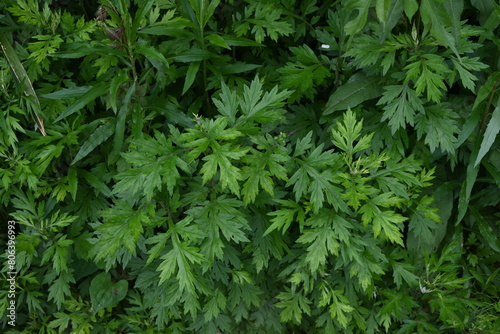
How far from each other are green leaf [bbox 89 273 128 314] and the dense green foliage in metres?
0.01

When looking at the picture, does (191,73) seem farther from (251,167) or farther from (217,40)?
(251,167)

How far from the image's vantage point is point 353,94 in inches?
88.6

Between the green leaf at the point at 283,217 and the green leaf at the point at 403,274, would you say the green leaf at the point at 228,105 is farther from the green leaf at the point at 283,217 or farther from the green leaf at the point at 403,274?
the green leaf at the point at 403,274

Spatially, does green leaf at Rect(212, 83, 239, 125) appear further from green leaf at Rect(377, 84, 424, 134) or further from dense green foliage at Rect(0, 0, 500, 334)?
green leaf at Rect(377, 84, 424, 134)

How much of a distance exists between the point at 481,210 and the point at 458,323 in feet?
2.35

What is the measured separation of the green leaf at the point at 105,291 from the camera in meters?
2.45

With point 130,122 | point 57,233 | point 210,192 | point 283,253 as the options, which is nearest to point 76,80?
point 130,122

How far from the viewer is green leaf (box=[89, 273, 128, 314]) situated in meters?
2.45

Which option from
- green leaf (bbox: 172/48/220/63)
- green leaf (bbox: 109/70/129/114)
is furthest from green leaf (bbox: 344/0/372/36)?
green leaf (bbox: 109/70/129/114)

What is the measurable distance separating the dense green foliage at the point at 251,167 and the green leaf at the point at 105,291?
1 cm

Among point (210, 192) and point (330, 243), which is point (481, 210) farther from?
point (210, 192)

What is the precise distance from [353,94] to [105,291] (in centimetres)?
175

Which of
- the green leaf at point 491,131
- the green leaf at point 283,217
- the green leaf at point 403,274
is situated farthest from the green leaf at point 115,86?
the green leaf at point 491,131

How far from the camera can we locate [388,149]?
2260 mm
